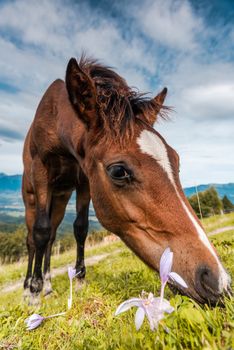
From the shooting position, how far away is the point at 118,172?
3.26m

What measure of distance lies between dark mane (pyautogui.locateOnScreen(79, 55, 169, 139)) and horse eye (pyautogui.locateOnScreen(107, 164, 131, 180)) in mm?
433

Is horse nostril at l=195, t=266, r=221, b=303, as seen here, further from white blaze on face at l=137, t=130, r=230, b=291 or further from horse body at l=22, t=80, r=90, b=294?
horse body at l=22, t=80, r=90, b=294

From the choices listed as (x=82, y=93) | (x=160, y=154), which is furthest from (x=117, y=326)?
(x=82, y=93)

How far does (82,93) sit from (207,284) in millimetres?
2789

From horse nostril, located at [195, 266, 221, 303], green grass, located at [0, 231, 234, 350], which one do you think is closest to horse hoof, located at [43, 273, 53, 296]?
green grass, located at [0, 231, 234, 350]

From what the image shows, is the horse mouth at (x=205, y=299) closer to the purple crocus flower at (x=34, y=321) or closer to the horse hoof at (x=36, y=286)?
the purple crocus flower at (x=34, y=321)

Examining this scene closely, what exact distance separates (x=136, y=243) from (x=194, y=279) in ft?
2.88

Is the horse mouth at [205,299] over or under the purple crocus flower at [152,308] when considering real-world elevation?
under

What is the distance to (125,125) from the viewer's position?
11.4 feet

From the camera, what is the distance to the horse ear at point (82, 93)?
12.3ft

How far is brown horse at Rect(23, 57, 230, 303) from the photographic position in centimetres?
246

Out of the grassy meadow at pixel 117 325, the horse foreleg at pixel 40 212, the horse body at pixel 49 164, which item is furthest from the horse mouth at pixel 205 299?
the horse foreleg at pixel 40 212

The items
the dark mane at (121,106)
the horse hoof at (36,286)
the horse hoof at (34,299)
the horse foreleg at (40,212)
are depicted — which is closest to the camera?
the dark mane at (121,106)

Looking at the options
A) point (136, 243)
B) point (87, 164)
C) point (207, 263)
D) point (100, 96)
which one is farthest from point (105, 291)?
point (100, 96)
